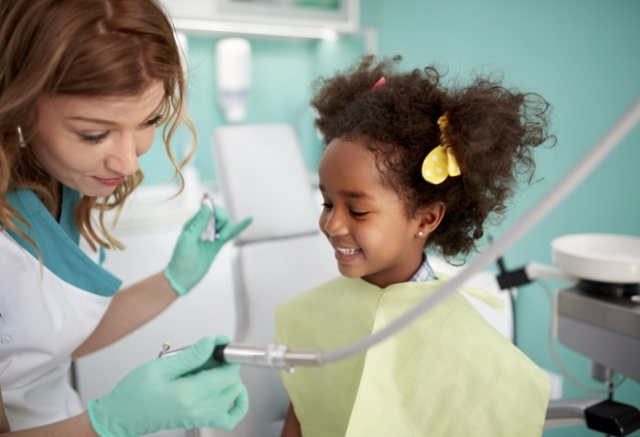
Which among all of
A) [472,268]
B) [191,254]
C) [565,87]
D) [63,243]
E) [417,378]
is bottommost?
[417,378]

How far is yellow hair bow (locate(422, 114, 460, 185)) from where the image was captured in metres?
0.86

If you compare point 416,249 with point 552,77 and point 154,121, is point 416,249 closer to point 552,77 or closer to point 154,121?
point 154,121

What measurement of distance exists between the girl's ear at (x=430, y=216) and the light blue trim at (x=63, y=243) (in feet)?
2.02

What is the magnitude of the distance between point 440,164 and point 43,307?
72 centimetres

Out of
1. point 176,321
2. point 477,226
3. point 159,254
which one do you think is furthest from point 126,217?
point 477,226

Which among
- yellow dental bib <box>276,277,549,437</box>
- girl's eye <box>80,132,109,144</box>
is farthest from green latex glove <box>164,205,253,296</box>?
girl's eye <box>80,132,109,144</box>

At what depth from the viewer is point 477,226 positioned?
100 centimetres

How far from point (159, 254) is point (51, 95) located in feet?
4.23

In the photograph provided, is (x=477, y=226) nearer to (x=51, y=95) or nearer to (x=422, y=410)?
(x=422, y=410)

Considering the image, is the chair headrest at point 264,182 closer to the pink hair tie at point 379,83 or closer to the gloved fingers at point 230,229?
the gloved fingers at point 230,229

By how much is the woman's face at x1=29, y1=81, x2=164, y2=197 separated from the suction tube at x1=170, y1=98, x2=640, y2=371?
0.35 meters

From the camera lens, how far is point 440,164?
87 cm

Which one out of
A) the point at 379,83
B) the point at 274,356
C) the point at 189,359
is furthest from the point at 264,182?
the point at 274,356

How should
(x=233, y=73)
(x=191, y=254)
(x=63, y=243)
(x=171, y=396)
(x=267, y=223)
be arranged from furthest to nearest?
(x=233, y=73) < (x=267, y=223) < (x=191, y=254) < (x=63, y=243) < (x=171, y=396)
